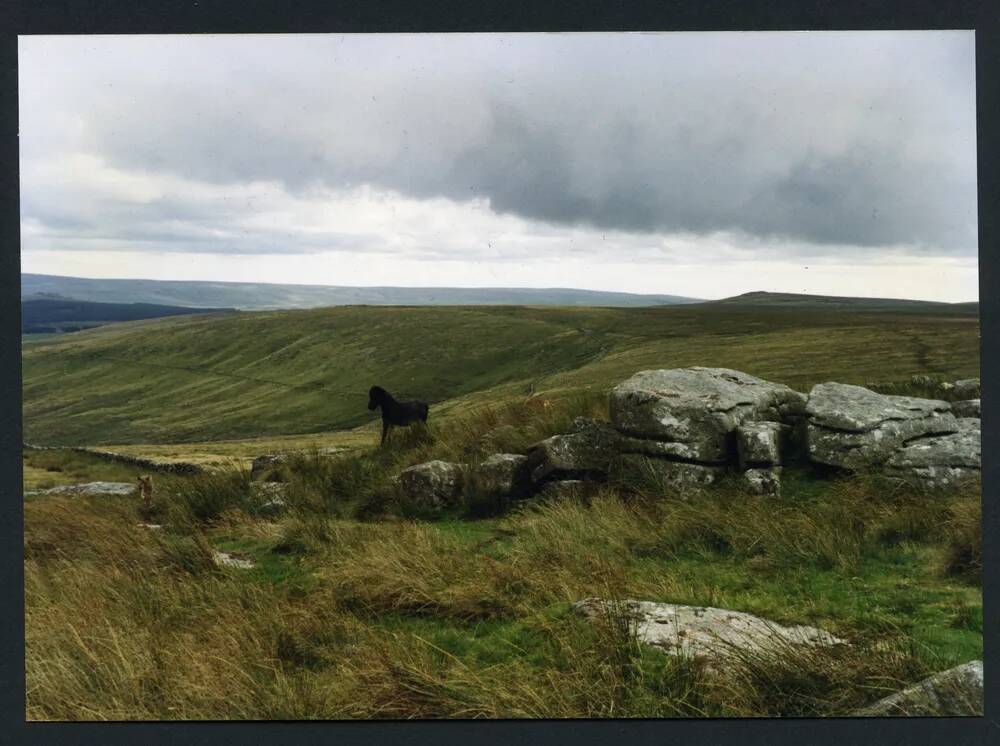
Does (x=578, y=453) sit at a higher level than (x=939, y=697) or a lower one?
higher

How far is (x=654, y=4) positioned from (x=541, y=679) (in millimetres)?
5243

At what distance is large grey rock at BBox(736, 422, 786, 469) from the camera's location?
7.23 m

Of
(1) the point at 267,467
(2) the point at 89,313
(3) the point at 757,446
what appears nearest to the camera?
(3) the point at 757,446

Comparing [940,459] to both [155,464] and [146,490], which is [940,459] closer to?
[146,490]

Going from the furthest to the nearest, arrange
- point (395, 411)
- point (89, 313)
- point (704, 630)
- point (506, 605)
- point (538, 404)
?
point (89, 313), point (395, 411), point (538, 404), point (506, 605), point (704, 630)

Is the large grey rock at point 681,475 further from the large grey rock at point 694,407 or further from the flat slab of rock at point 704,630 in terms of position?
the flat slab of rock at point 704,630

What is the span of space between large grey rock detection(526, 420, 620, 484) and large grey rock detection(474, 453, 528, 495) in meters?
0.18

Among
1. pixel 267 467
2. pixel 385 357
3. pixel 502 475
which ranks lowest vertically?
pixel 267 467

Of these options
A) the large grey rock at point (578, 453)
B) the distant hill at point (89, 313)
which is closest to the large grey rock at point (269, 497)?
the large grey rock at point (578, 453)

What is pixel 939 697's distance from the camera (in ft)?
15.1

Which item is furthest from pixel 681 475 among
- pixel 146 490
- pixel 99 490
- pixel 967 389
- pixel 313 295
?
pixel 313 295

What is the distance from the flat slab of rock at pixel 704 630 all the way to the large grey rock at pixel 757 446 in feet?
7.78

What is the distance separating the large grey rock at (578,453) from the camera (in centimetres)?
778

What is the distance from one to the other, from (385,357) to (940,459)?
180 feet
